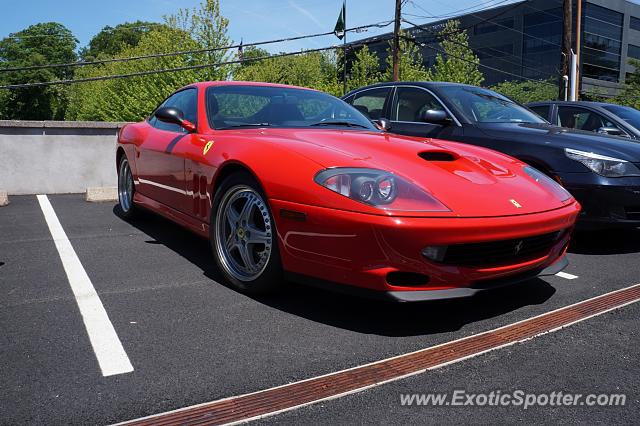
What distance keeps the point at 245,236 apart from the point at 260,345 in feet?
2.92

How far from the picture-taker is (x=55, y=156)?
826cm

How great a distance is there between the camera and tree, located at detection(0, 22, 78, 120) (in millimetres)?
58281

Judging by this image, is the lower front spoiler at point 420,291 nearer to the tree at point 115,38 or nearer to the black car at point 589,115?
the black car at point 589,115

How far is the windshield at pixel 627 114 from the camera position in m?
6.73

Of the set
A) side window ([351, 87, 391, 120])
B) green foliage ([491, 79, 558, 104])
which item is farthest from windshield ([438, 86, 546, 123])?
green foliage ([491, 79, 558, 104])

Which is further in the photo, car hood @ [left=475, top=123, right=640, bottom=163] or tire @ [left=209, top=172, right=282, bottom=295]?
car hood @ [left=475, top=123, right=640, bottom=163]

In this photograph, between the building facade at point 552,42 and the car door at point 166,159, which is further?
the building facade at point 552,42

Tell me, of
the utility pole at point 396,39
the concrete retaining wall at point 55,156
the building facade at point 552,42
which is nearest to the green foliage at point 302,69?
the building facade at point 552,42

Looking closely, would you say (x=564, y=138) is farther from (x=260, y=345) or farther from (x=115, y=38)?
(x=115, y=38)

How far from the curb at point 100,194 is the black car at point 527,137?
3564 millimetres

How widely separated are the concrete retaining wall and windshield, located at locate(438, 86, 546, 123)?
18.8ft

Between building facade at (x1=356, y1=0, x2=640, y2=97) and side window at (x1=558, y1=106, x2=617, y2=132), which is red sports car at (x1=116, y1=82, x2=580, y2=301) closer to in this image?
side window at (x1=558, y1=106, x2=617, y2=132)

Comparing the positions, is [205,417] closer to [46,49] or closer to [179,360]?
[179,360]

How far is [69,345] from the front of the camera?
2.43m
